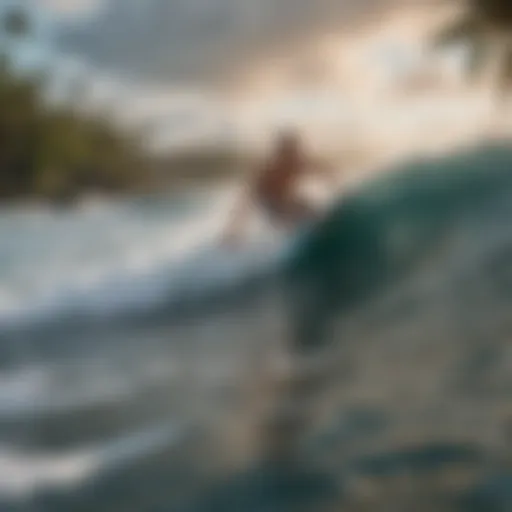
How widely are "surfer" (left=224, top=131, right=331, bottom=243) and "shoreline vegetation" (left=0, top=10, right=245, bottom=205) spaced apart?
0.03 meters

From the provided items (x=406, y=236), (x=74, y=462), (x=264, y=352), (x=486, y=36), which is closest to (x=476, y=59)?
(x=486, y=36)

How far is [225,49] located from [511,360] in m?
0.35

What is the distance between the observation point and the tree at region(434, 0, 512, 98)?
0.85 meters

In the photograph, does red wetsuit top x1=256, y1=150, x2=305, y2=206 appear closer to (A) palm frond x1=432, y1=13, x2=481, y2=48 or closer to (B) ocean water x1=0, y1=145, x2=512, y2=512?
(B) ocean water x1=0, y1=145, x2=512, y2=512

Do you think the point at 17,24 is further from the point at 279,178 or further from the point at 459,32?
the point at 459,32

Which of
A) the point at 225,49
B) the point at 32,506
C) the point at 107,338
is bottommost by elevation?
the point at 32,506

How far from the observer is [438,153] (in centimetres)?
83

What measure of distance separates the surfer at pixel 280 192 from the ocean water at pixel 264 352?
0.01 meters

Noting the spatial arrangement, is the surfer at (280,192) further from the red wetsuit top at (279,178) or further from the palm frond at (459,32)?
the palm frond at (459,32)

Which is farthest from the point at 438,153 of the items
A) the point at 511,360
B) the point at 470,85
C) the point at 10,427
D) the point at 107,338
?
the point at 10,427

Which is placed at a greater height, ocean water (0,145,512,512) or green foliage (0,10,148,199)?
green foliage (0,10,148,199)

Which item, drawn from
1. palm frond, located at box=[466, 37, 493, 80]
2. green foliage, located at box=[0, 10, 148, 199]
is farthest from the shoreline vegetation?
palm frond, located at box=[466, 37, 493, 80]

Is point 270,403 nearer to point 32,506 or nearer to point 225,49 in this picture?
point 32,506

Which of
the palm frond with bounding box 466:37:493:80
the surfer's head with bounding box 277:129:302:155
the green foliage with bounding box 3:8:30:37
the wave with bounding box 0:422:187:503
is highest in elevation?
the green foliage with bounding box 3:8:30:37
